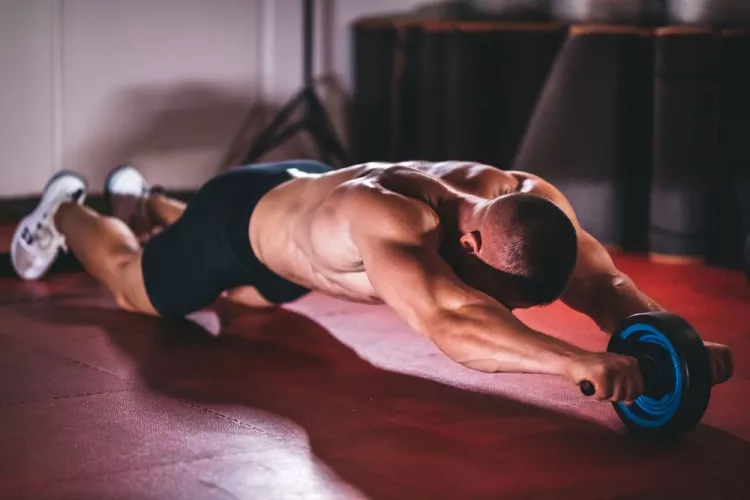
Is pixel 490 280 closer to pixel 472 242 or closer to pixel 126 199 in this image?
pixel 472 242

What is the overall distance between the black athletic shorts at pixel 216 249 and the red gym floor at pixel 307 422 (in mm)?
133

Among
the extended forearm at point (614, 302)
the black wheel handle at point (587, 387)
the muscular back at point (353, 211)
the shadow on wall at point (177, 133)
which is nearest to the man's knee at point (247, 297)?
the muscular back at point (353, 211)

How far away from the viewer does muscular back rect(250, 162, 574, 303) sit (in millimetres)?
2035

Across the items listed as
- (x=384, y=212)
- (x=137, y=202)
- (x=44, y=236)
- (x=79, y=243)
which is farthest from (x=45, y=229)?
(x=384, y=212)

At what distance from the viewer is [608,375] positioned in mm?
1739

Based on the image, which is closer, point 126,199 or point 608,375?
point 608,375

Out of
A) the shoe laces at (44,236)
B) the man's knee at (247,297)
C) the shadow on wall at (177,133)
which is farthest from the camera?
the shadow on wall at (177,133)

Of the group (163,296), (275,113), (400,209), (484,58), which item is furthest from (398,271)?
(275,113)

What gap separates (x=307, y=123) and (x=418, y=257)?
3.63 m

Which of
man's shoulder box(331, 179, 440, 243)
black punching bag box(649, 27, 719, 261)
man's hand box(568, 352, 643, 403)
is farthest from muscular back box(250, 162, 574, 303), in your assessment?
black punching bag box(649, 27, 719, 261)

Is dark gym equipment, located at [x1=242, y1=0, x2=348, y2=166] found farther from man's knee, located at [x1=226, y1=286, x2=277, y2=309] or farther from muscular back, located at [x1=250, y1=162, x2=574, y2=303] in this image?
muscular back, located at [x1=250, y1=162, x2=574, y2=303]

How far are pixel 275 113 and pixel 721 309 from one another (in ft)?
9.85

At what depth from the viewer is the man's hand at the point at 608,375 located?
1.73 metres

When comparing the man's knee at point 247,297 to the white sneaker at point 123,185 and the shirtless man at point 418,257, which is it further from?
the white sneaker at point 123,185
